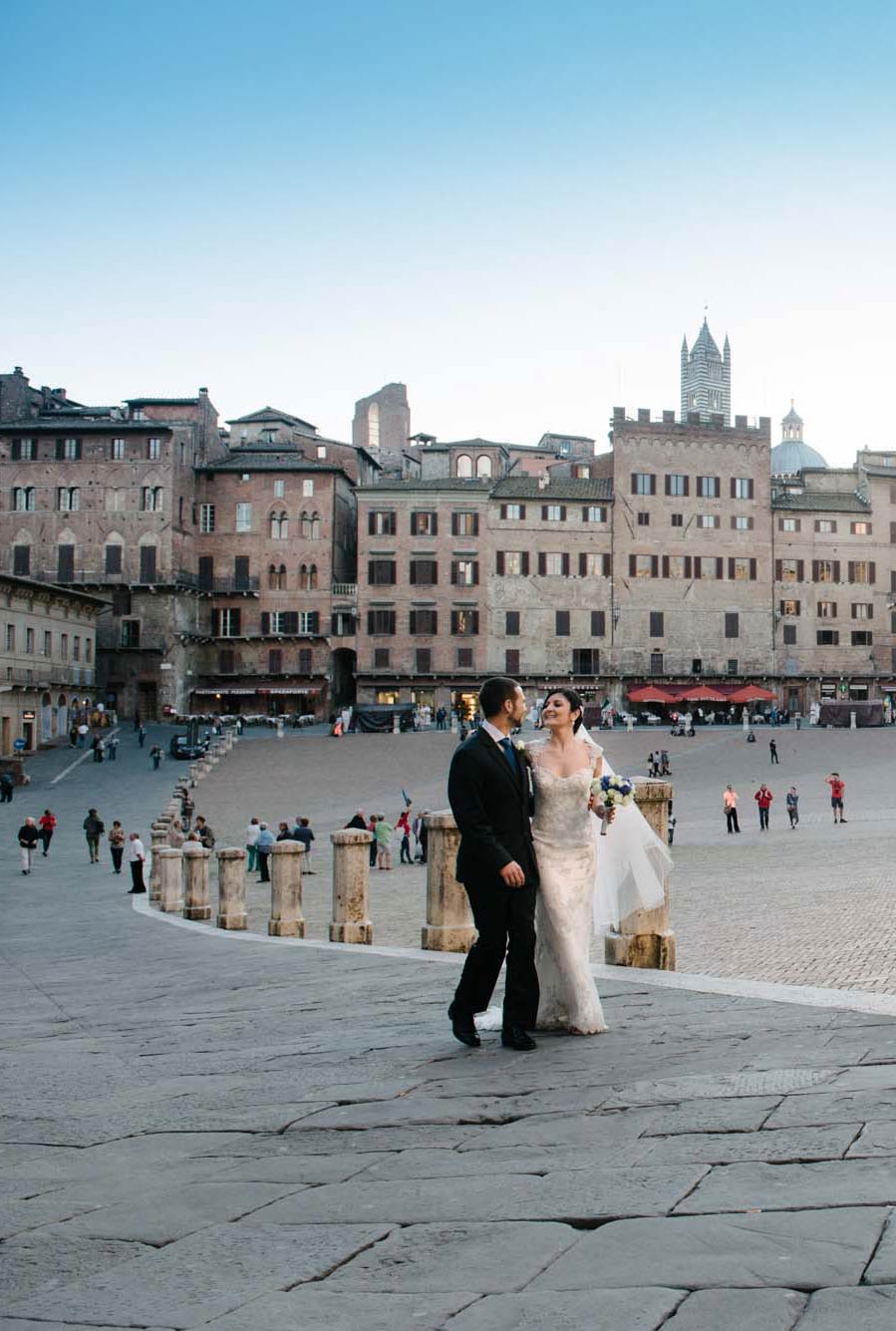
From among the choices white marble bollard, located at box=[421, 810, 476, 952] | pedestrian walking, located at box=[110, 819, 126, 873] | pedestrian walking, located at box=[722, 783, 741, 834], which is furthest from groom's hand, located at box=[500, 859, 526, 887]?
pedestrian walking, located at box=[722, 783, 741, 834]

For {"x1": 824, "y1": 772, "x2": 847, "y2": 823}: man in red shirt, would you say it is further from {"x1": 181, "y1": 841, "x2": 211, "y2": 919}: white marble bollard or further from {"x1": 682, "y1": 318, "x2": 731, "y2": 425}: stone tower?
{"x1": 682, "y1": 318, "x2": 731, "y2": 425}: stone tower

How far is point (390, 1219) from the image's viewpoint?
11.8 ft

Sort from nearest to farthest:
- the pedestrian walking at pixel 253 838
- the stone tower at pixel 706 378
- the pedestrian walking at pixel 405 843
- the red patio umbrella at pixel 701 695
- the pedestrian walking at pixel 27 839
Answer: the pedestrian walking at pixel 27 839, the pedestrian walking at pixel 253 838, the pedestrian walking at pixel 405 843, the red patio umbrella at pixel 701 695, the stone tower at pixel 706 378

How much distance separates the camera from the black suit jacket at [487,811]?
597 centimetres

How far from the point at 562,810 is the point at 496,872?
1.87 feet

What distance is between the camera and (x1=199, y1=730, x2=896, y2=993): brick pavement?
507 inches

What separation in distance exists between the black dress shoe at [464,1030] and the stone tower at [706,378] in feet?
436

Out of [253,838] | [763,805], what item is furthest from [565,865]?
[763,805]

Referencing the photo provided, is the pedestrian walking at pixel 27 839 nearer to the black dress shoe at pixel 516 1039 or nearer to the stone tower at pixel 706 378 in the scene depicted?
the black dress shoe at pixel 516 1039

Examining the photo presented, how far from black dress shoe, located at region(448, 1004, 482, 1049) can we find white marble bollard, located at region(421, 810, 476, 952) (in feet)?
12.6

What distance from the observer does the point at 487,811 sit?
6086 mm

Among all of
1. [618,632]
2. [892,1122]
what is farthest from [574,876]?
[618,632]

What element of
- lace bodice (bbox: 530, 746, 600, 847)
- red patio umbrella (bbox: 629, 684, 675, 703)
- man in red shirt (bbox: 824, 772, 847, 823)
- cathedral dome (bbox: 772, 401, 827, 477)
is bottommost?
man in red shirt (bbox: 824, 772, 847, 823)

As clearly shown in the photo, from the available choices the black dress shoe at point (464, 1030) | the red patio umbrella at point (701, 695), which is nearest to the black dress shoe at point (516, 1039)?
the black dress shoe at point (464, 1030)
